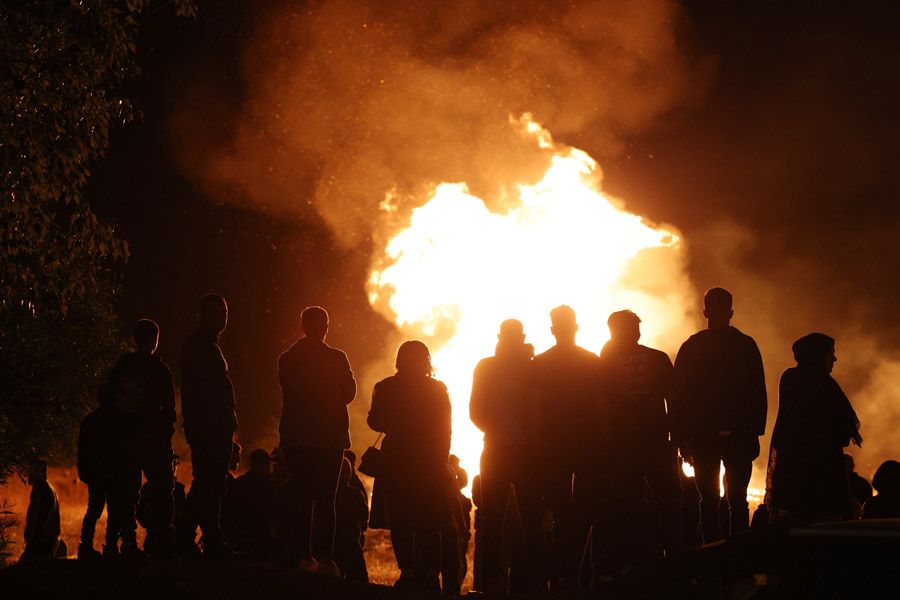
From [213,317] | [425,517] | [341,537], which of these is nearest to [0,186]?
[213,317]

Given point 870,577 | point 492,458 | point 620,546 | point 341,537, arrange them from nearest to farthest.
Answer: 1. point 870,577
2. point 620,546
3. point 492,458
4. point 341,537

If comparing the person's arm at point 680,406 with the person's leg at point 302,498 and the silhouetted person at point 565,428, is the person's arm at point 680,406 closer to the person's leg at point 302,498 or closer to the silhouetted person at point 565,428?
the silhouetted person at point 565,428

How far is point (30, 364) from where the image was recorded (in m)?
22.1

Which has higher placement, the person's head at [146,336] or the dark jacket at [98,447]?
the person's head at [146,336]

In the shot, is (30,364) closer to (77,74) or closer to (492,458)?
(77,74)

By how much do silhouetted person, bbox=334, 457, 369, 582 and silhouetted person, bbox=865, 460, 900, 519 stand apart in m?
4.50

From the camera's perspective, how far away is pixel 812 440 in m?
9.20

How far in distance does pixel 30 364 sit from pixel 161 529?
47.1 feet

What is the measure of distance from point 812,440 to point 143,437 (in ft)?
18.3

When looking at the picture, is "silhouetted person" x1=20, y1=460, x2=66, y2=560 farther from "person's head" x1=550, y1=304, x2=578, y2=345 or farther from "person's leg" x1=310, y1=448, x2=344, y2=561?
"person's head" x1=550, y1=304, x2=578, y2=345

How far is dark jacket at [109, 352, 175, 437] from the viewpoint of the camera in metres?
8.95

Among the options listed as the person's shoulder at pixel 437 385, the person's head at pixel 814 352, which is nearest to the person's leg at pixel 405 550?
the person's shoulder at pixel 437 385

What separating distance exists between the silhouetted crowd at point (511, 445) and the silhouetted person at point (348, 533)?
700mm

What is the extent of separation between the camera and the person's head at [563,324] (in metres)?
8.91
